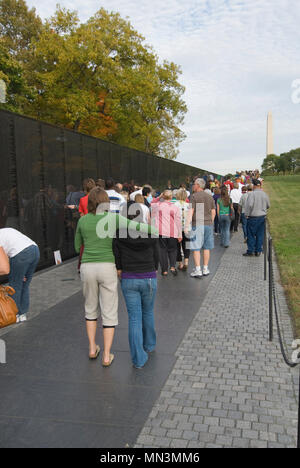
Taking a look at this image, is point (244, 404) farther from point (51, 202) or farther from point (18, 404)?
point (51, 202)

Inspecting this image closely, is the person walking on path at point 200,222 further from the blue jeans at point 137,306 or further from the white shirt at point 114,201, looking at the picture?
the blue jeans at point 137,306

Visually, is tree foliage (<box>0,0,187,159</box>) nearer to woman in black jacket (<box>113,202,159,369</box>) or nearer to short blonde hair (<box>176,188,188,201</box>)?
short blonde hair (<box>176,188,188,201</box>)

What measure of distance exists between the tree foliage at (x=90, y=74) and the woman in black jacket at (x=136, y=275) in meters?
30.7

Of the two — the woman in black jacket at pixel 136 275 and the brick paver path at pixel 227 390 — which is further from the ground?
the woman in black jacket at pixel 136 275

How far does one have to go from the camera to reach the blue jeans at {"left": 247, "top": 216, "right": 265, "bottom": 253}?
11.4m

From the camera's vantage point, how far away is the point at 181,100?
46.3 metres

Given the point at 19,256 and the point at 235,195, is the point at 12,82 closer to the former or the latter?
the point at 235,195

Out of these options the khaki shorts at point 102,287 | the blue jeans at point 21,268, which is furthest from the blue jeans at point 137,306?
the blue jeans at point 21,268

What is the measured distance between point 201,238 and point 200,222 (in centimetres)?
35

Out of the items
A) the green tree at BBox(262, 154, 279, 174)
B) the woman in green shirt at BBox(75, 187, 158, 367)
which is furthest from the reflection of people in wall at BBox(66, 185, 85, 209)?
the green tree at BBox(262, 154, 279, 174)

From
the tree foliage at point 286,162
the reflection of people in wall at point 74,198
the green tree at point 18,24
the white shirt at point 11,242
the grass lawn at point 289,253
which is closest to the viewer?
the white shirt at point 11,242

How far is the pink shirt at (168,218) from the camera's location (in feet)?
29.5

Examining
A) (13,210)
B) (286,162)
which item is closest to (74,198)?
(13,210)

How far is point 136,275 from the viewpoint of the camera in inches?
185
